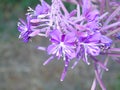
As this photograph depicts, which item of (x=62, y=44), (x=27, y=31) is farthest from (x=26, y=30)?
(x=62, y=44)

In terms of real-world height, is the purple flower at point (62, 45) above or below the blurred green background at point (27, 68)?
above

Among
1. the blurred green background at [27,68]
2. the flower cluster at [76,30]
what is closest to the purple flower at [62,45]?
the flower cluster at [76,30]

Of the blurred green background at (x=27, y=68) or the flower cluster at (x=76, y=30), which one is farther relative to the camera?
the blurred green background at (x=27, y=68)

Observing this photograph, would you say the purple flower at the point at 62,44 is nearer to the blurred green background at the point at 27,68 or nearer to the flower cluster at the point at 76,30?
the flower cluster at the point at 76,30

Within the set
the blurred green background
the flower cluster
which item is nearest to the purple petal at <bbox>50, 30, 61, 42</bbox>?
the flower cluster

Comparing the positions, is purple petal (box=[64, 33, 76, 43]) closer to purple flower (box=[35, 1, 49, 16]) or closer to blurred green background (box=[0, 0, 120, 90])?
purple flower (box=[35, 1, 49, 16])

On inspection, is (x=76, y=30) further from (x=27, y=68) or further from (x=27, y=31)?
(x=27, y=68)

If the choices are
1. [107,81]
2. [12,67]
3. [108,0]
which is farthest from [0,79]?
[108,0]
